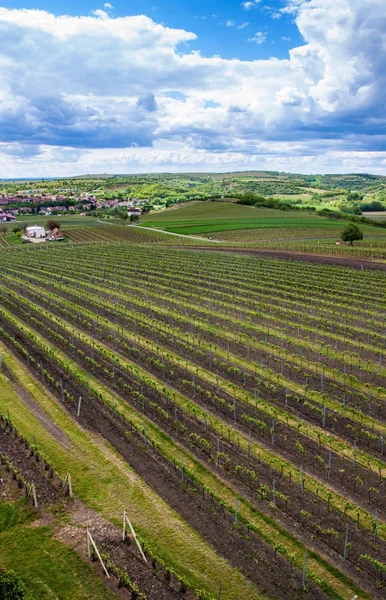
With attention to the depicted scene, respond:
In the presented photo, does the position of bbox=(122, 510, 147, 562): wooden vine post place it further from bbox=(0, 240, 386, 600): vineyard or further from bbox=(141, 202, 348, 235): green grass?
bbox=(141, 202, 348, 235): green grass

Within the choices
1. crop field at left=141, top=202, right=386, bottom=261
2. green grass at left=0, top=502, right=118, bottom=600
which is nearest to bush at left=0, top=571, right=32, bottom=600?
green grass at left=0, top=502, right=118, bottom=600

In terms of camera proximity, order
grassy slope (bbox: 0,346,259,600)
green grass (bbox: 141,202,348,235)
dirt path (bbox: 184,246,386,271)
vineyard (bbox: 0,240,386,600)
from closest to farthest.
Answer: grassy slope (bbox: 0,346,259,600) < vineyard (bbox: 0,240,386,600) < dirt path (bbox: 184,246,386,271) < green grass (bbox: 141,202,348,235)

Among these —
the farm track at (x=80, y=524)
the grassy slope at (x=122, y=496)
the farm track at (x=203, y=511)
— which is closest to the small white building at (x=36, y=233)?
the grassy slope at (x=122, y=496)

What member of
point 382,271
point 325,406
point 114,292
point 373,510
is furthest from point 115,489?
point 382,271

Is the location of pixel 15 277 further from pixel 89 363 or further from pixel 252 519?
pixel 252 519

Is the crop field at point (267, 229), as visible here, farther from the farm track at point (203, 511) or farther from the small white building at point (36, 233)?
the farm track at point (203, 511)

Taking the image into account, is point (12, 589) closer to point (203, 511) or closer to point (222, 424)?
point (203, 511)
